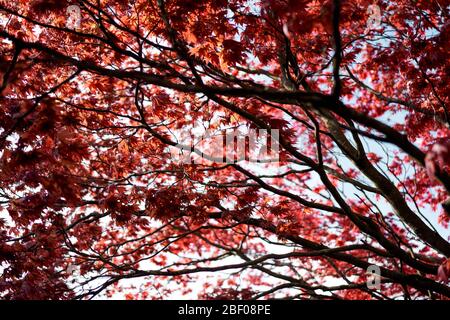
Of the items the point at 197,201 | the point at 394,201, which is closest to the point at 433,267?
the point at 394,201

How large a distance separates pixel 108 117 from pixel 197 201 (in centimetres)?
210

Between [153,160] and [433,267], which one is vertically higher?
[153,160]

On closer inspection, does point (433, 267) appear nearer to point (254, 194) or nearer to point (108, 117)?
point (254, 194)

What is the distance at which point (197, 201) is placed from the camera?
5.59m

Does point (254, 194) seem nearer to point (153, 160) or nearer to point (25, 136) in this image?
point (153, 160)

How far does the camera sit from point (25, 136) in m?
3.65

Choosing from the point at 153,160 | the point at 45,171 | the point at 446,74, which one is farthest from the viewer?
the point at 153,160

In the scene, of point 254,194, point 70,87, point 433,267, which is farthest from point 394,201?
point 70,87

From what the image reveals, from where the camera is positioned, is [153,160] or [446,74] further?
[153,160]

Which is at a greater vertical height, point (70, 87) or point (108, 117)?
point (70, 87)

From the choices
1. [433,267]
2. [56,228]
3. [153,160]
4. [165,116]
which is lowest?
[433,267]

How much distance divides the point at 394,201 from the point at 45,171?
4.45 metres

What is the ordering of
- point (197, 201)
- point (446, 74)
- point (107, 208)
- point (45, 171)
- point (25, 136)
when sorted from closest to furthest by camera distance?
point (25, 136) < point (45, 171) < point (107, 208) < point (197, 201) < point (446, 74)
